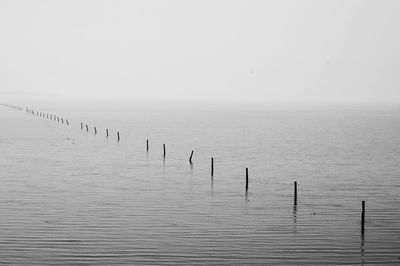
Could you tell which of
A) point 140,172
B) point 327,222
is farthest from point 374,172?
point 327,222

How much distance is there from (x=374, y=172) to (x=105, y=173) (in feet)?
83.0

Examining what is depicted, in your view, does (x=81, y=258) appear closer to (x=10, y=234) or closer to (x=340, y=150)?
(x=10, y=234)

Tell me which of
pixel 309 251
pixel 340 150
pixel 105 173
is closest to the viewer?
pixel 309 251

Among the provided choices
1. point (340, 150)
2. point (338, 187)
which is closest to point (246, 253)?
point (338, 187)

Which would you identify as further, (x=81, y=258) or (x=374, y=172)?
(x=374, y=172)

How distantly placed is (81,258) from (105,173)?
2956 centimetres

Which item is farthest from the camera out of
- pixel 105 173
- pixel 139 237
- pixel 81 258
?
pixel 105 173

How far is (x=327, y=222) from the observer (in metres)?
33.1

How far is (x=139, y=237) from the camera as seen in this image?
28688mm

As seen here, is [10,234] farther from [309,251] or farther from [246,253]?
[309,251]

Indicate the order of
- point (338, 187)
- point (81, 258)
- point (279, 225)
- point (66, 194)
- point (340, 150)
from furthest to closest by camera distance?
point (340, 150)
point (338, 187)
point (66, 194)
point (279, 225)
point (81, 258)

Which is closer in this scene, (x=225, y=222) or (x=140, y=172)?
(x=225, y=222)

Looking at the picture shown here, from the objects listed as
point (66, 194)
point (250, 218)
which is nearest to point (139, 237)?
point (250, 218)

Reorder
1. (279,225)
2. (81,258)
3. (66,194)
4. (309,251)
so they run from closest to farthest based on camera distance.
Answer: (81,258)
(309,251)
(279,225)
(66,194)
